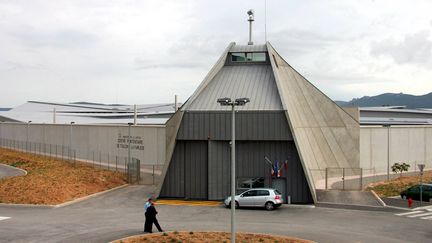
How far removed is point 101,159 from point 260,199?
27221 millimetres

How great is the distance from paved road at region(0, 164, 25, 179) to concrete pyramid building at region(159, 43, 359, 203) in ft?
55.7

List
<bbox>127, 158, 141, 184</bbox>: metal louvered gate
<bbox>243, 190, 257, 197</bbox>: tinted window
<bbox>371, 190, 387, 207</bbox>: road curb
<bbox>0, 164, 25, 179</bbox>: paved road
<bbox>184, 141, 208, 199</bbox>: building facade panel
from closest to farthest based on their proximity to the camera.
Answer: <bbox>243, 190, 257, 197</bbox>: tinted window
<bbox>371, 190, 387, 207</bbox>: road curb
<bbox>184, 141, 208, 199</bbox>: building facade panel
<bbox>127, 158, 141, 184</bbox>: metal louvered gate
<bbox>0, 164, 25, 179</bbox>: paved road

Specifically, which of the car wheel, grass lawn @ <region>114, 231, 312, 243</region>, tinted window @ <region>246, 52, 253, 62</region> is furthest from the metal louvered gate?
grass lawn @ <region>114, 231, 312, 243</region>

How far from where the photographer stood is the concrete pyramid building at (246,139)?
35.0m

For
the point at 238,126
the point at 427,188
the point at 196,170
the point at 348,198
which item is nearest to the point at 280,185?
the point at 348,198

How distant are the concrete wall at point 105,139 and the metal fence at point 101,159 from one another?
152mm

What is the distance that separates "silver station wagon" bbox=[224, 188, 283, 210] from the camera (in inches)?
1251

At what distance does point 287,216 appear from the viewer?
29.7m

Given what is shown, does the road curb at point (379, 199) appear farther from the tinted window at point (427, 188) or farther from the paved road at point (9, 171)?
the paved road at point (9, 171)

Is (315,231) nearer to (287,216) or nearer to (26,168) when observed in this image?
(287,216)

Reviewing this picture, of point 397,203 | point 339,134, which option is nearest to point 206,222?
point 397,203

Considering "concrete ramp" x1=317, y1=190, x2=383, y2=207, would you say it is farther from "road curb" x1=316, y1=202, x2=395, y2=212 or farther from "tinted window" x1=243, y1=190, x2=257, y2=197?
"tinted window" x1=243, y1=190, x2=257, y2=197

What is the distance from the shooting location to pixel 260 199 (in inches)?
1254

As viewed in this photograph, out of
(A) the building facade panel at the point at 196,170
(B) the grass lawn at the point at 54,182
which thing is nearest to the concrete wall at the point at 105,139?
(B) the grass lawn at the point at 54,182
